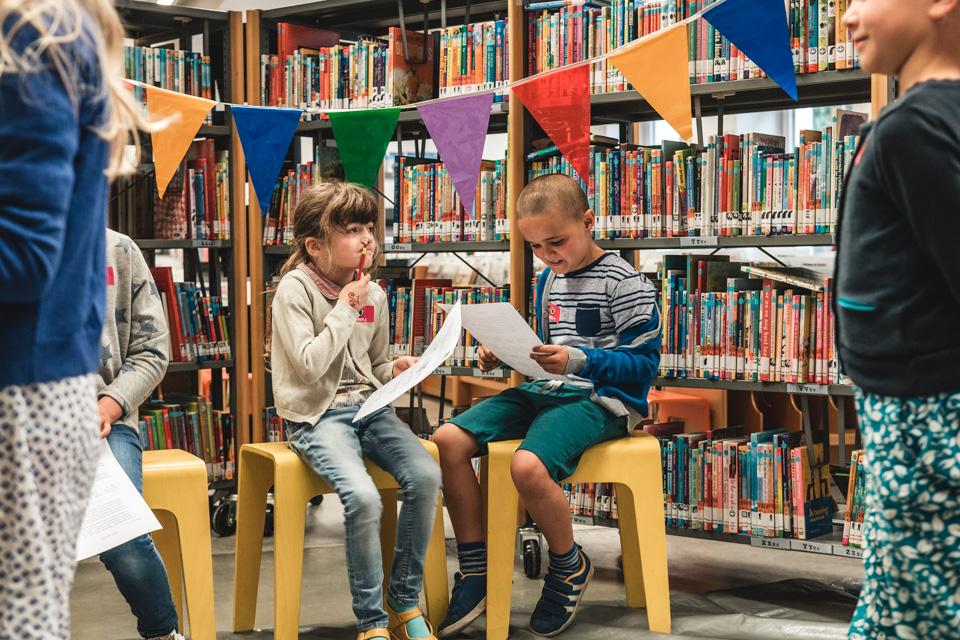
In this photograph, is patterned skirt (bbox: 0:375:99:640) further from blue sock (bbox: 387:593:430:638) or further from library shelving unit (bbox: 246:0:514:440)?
library shelving unit (bbox: 246:0:514:440)

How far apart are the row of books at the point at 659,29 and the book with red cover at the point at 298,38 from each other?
3.19 ft

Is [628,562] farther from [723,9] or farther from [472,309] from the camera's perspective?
[723,9]

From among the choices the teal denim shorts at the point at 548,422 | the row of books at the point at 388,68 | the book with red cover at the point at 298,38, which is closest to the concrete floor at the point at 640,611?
the teal denim shorts at the point at 548,422

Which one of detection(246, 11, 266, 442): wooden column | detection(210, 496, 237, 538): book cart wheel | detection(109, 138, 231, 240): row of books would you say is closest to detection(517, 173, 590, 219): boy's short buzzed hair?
detection(246, 11, 266, 442): wooden column

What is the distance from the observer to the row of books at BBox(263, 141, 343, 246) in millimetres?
Result: 3650

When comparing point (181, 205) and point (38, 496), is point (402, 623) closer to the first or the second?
point (38, 496)

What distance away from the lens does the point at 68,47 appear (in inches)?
39.6

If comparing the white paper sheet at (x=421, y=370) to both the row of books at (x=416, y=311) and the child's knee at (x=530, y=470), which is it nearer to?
the child's knee at (x=530, y=470)

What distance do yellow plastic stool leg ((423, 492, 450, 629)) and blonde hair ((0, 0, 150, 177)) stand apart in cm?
157

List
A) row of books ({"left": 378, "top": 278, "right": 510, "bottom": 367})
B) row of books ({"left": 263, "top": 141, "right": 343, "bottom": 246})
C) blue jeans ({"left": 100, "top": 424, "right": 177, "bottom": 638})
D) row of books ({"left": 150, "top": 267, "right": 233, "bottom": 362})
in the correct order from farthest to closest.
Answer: row of books ({"left": 263, "top": 141, "right": 343, "bottom": 246}) → row of books ({"left": 150, "top": 267, "right": 233, "bottom": 362}) → row of books ({"left": 378, "top": 278, "right": 510, "bottom": 367}) → blue jeans ({"left": 100, "top": 424, "right": 177, "bottom": 638})

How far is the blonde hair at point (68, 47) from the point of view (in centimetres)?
97

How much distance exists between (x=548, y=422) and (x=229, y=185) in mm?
1723

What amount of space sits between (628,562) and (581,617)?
0.20 m

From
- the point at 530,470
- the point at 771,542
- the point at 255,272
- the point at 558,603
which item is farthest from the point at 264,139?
the point at 771,542
